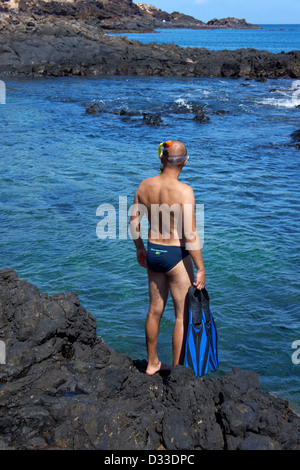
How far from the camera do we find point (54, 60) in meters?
39.0

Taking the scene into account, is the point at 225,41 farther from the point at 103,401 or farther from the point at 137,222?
the point at 103,401

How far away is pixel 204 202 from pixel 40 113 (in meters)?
14.3

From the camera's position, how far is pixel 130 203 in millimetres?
12070

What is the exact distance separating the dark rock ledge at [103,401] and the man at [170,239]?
516 mm

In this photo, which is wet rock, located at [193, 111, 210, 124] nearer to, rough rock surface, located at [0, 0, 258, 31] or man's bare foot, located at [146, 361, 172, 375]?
man's bare foot, located at [146, 361, 172, 375]

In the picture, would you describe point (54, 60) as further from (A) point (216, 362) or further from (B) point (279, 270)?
(A) point (216, 362)

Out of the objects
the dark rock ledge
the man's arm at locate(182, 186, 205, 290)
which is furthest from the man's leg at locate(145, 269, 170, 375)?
the man's arm at locate(182, 186, 205, 290)

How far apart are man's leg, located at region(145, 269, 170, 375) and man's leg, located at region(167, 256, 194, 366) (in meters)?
0.10

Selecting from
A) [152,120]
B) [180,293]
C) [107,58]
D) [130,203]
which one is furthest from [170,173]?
[107,58]

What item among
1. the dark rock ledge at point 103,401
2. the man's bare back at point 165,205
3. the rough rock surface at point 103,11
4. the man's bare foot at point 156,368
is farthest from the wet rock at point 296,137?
the rough rock surface at point 103,11

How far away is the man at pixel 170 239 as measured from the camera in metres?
4.67

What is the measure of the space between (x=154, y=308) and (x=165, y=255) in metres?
0.61

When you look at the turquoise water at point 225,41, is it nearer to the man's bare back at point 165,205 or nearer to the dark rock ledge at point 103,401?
the man's bare back at point 165,205

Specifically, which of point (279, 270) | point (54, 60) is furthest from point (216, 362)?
point (54, 60)
